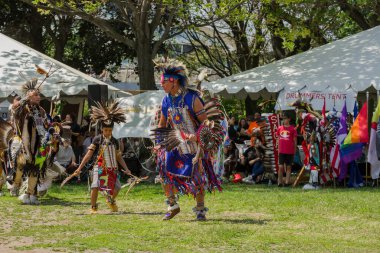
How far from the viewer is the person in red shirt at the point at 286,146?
16.5m

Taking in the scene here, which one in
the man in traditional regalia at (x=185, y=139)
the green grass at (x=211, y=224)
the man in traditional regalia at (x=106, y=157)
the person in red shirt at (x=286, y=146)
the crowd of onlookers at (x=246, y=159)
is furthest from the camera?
the crowd of onlookers at (x=246, y=159)

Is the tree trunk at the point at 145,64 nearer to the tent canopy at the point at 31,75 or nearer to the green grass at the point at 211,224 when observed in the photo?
the tent canopy at the point at 31,75

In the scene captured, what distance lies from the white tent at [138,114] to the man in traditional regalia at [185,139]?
7190mm

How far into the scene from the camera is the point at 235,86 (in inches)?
731

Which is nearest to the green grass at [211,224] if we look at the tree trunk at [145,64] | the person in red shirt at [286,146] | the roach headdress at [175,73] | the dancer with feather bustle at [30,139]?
the dancer with feather bustle at [30,139]

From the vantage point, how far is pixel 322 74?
17641mm

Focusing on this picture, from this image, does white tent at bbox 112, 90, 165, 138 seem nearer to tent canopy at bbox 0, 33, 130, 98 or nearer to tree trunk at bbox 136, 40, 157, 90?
tent canopy at bbox 0, 33, 130, 98

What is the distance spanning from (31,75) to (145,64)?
3760mm

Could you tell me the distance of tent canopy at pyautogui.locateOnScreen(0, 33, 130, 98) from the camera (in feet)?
59.6

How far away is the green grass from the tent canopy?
4216 millimetres

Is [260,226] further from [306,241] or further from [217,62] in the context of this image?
[217,62]

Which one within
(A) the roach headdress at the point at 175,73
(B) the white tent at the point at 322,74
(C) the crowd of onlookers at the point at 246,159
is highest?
(B) the white tent at the point at 322,74

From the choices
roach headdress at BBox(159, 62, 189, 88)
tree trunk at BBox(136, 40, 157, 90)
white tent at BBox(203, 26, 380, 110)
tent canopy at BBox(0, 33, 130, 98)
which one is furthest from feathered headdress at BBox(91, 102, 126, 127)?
tree trunk at BBox(136, 40, 157, 90)

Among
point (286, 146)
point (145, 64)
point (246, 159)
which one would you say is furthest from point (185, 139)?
point (145, 64)
